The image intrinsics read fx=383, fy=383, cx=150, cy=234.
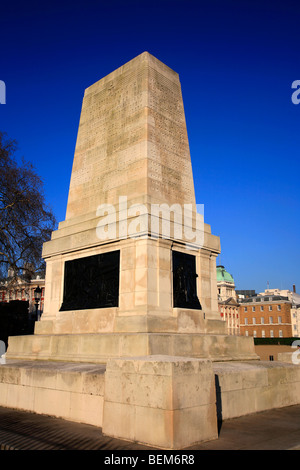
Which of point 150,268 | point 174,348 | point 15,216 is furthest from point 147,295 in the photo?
point 15,216

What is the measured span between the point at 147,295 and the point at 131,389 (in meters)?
4.34

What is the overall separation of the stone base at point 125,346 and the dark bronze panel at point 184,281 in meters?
1.22

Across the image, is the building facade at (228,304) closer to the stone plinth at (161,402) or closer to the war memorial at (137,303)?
the war memorial at (137,303)

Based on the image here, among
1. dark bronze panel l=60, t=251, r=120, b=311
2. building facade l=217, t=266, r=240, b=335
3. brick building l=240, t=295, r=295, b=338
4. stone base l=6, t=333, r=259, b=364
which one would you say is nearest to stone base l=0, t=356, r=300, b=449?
stone base l=6, t=333, r=259, b=364

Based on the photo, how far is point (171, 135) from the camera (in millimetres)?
13766

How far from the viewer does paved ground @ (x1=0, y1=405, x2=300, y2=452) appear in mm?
5727

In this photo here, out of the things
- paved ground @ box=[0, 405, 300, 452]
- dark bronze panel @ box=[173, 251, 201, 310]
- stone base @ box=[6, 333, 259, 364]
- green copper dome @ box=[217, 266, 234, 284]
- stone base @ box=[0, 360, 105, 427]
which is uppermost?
green copper dome @ box=[217, 266, 234, 284]

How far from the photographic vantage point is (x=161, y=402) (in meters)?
5.79

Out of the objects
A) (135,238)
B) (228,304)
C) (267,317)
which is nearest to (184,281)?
(135,238)

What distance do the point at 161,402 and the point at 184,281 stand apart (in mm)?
6281

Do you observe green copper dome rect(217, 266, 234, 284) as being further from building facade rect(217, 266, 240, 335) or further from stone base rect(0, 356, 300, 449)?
stone base rect(0, 356, 300, 449)

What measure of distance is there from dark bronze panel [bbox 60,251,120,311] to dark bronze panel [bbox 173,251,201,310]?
1.77m

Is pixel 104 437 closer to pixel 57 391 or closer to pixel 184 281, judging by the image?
pixel 57 391

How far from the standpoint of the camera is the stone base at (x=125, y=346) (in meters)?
9.43
